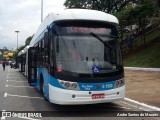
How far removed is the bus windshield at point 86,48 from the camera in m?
9.74

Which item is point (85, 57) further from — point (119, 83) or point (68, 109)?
point (68, 109)

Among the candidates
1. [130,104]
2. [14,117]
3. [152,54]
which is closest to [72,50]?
[14,117]

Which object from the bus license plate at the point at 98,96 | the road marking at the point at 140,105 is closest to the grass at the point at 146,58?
the road marking at the point at 140,105

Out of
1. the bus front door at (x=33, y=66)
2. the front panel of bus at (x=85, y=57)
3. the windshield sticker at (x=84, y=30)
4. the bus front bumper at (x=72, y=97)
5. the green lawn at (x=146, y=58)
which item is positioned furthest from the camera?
the green lawn at (x=146, y=58)

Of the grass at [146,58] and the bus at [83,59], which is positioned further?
the grass at [146,58]

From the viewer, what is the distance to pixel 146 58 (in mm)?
32531

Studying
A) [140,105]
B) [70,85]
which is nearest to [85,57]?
[70,85]

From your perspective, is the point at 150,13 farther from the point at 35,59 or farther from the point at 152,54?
the point at 35,59

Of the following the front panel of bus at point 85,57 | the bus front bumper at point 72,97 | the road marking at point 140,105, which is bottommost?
the road marking at point 140,105

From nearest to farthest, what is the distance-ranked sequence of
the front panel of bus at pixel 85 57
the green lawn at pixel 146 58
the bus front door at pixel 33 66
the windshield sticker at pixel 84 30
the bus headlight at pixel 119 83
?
the front panel of bus at pixel 85 57 → the windshield sticker at pixel 84 30 → the bus headlight at pixel 119 83 → the bus front door at pixel 33 66 → the green lawn at pixel 146 58

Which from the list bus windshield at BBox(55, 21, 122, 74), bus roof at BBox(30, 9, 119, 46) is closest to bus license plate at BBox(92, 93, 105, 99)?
bus windshield at BBox(55, 21, 122, 74)

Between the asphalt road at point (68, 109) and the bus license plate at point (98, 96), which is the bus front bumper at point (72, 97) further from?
the asphalt road at point (68, 109)

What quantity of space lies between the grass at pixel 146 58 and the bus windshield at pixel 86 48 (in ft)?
61.0

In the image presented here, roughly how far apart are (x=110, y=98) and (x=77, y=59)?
5.34ft
